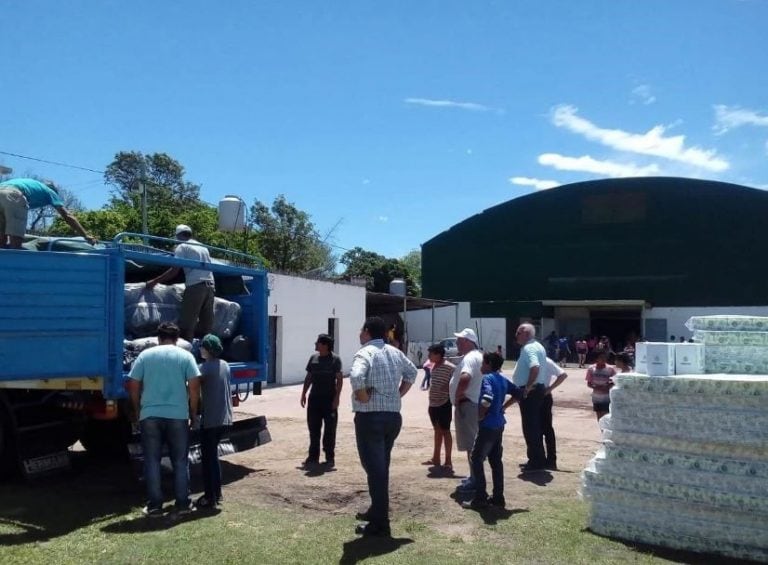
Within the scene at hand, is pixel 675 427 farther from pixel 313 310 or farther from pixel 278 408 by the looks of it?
pixel 313 310

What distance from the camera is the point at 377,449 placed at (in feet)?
18.3

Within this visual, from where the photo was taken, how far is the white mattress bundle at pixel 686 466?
5.11 metres

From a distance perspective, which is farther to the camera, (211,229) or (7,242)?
(211,229)

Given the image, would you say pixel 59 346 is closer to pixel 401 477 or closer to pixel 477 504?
pixel 401 477

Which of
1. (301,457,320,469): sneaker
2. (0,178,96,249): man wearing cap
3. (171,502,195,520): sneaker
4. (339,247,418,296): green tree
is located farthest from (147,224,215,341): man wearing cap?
(339,247,418,296): green tree

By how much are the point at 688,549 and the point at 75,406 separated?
5393mm

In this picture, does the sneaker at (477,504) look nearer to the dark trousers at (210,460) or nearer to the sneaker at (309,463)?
the dark trousers at (210,460)

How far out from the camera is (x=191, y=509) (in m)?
6.25

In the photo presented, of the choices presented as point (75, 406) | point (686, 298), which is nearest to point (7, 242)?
point (75, 406)

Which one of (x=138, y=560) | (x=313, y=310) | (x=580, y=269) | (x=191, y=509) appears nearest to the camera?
(x=138, y=560)

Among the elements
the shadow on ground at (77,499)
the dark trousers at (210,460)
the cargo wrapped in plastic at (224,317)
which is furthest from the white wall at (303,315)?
the dark trousers at (210,460)

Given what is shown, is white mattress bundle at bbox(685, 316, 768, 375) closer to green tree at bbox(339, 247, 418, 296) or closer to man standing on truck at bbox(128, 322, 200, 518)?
man standing on truck at bbox(128, 322, 200, 518)

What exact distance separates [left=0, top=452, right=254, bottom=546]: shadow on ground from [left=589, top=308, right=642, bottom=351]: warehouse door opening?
1294 inches

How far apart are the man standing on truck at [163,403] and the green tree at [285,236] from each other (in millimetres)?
35628
